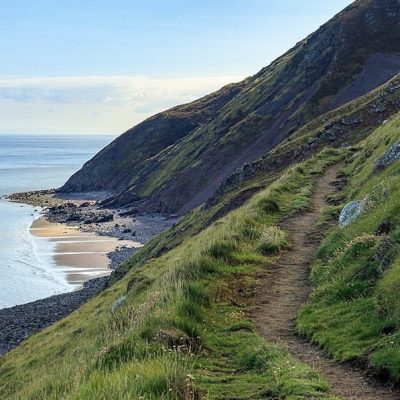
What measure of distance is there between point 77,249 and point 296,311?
234 feet

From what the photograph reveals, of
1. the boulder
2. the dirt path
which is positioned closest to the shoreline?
the dirt path

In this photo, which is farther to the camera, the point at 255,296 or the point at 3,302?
the point at 3,302

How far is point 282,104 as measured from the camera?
362 feet

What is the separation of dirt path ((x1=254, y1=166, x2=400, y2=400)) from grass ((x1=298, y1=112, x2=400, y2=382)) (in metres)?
0.26

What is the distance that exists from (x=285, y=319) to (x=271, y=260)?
16.0 ft

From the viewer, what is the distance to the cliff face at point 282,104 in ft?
325

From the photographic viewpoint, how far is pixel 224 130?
402 ft

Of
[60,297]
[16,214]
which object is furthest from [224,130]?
[60,297]

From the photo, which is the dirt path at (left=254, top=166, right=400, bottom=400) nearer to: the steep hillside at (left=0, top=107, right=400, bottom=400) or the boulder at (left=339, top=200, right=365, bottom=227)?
the steep hillside at (left=0, top=107, right=400, bottom=400)

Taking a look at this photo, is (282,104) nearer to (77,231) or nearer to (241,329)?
(77,231)

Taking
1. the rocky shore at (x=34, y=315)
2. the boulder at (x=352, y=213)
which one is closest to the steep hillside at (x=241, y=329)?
the boulder at (x=352, y=213)

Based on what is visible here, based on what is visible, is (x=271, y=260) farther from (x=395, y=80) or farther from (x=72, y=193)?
(x=72, y=193)

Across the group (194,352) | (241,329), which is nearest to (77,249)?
(241,329)

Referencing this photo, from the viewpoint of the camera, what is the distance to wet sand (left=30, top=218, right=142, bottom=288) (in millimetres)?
65562
